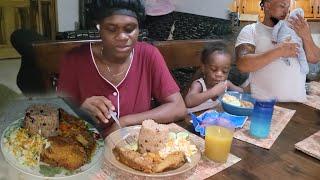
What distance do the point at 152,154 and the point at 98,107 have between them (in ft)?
0.57

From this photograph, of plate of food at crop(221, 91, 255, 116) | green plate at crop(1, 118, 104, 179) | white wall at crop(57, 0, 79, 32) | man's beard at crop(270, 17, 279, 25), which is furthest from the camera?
man's beard at crop(270, 17, 279, 25)

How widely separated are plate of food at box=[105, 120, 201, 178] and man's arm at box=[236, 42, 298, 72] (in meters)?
0.50

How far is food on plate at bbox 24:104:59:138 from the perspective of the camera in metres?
0.56

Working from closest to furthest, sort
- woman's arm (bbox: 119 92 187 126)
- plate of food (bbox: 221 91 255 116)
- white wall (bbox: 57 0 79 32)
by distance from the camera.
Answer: white wall (bbox: 57 0 79 32)
woman's arm (bbox: 119 92 187 126)
plate of food (bbox: 221 91 255 116)

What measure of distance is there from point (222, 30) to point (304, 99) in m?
0.46

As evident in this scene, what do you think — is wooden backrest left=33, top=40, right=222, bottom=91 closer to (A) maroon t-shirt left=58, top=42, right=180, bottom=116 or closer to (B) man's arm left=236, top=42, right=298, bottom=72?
(A) maroon t-shirt left=58, top=42, right=180, bottom=116

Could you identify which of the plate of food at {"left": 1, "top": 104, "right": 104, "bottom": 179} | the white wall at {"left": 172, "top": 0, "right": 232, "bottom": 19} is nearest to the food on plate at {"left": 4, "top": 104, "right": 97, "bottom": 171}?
the plate of food at {"left": 1, "top": 104, "right": 104, "bottom": 179}

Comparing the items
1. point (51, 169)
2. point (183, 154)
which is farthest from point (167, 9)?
point (51, 169)

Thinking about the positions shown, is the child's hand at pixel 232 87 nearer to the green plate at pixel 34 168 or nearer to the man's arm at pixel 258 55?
the man's arm at pixel 258 55

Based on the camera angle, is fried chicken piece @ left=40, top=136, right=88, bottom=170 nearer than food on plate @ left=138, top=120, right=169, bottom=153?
Yes

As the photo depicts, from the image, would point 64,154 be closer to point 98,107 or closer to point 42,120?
point 42,120

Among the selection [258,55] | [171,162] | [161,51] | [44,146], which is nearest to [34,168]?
[44,146]

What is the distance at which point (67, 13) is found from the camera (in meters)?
0.64

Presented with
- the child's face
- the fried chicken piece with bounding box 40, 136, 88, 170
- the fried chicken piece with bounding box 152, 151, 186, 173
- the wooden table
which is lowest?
the wooden table
